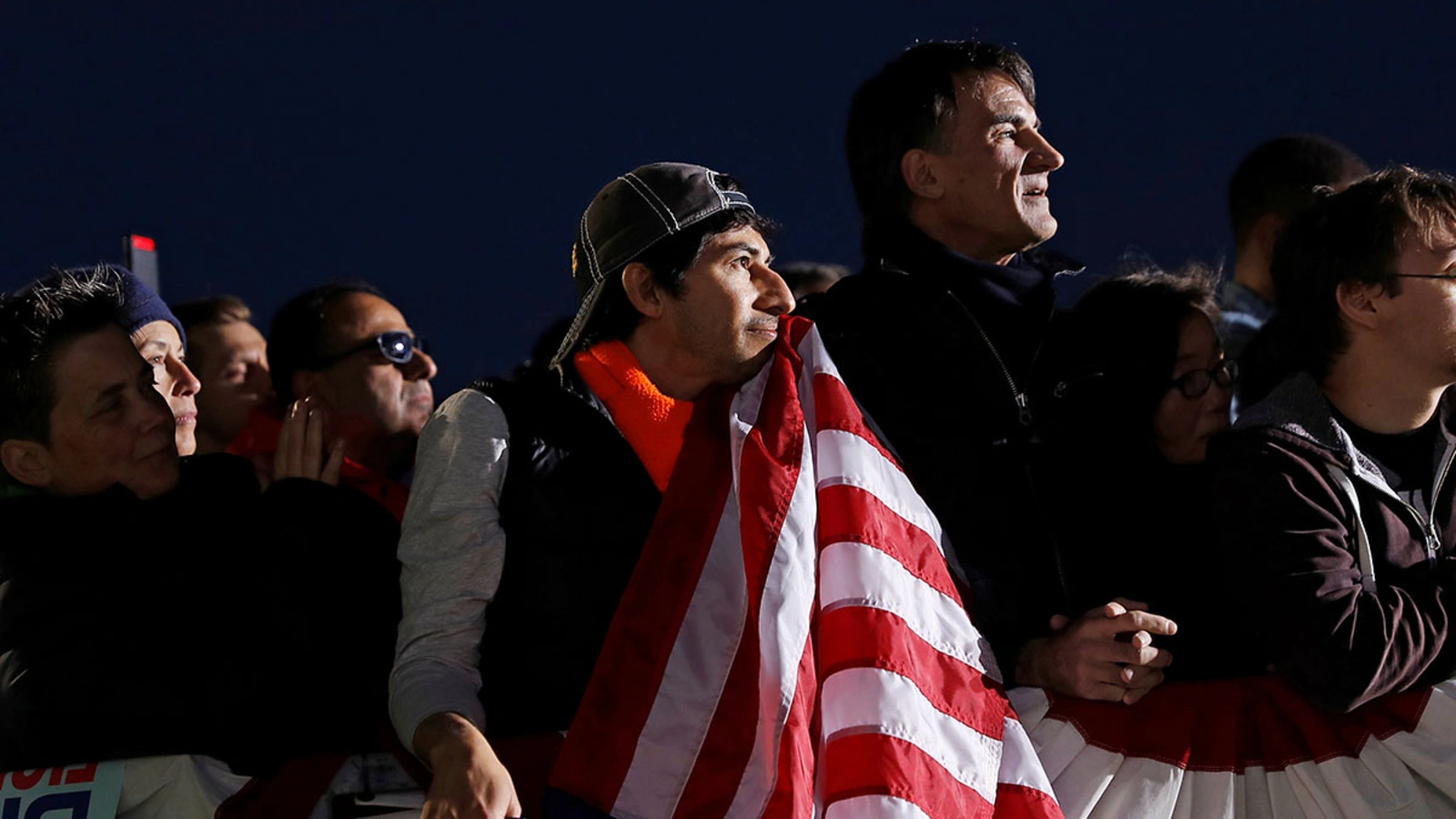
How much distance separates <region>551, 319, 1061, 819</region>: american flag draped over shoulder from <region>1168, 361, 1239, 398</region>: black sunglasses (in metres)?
0.70

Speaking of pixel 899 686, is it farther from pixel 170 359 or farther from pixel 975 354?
pixel 170 359

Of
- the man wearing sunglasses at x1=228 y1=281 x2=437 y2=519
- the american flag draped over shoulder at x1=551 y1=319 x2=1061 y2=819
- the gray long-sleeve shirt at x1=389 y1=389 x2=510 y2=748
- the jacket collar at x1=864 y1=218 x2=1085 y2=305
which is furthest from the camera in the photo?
the man wearing sunglasses at x1=228 y1=281 x2=437 y2=519

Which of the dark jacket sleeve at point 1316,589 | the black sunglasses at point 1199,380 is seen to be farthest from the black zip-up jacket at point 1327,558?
the black sunglasses at point 1199,380

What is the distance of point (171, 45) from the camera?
4.90 m

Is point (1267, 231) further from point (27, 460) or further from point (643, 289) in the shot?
point (27, 460)

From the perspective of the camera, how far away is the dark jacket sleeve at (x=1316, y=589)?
7.95 ft

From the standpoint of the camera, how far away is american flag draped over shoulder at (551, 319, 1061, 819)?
2.28 m

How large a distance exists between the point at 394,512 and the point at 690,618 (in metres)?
1.20

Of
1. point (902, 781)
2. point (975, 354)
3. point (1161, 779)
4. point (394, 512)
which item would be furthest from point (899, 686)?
point (394, 512)

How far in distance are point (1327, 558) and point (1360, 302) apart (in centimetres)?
51

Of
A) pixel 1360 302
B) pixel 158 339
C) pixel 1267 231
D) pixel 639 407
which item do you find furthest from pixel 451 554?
pixel 1267 231

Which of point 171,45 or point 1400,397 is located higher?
point 171,45

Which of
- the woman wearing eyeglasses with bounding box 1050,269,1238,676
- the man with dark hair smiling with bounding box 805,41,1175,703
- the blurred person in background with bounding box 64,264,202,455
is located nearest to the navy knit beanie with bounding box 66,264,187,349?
the blurred person in background with bounding box 64,264,202,455

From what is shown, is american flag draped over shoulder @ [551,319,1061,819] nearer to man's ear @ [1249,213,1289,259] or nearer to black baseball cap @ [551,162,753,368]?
black baseball cap @ [551,162,753,368]
